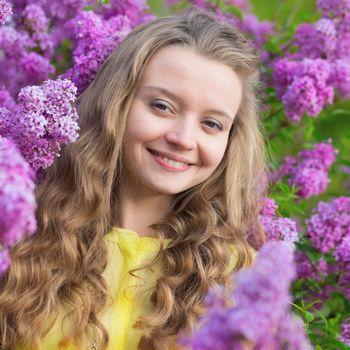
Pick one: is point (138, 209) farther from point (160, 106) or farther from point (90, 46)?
point (90, 46)

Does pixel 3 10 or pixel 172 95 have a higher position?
pixel 3 10

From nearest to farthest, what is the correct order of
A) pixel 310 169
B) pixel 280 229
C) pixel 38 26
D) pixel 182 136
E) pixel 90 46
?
pixel 182 136, pixel 280 229, pixel 90 46, pixel 38 26, pixel 310 169

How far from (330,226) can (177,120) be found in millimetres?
858

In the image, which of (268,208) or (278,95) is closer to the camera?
(268,208)

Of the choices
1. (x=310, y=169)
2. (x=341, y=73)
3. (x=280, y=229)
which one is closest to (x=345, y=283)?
(x=280, y=229)

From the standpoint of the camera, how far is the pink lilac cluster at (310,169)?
3.03 metres

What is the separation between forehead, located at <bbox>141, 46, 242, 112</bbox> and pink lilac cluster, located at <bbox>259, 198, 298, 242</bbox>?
1.56ft

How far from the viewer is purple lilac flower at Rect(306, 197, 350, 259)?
270cm

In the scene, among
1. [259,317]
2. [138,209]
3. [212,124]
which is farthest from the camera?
[138,209]

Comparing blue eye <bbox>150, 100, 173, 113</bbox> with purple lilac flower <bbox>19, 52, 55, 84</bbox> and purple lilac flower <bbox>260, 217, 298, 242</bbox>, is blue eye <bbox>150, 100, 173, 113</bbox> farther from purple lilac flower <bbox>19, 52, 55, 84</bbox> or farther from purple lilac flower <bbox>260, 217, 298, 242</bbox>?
purple lilac flower <bbox>19, 52, 55, 84</bbox>

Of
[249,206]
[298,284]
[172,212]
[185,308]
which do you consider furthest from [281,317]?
[298,284]

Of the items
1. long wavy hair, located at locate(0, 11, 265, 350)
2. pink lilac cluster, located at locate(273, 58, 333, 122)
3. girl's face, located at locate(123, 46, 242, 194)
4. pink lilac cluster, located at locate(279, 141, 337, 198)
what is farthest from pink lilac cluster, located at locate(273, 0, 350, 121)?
girl's face, located at locate(123, 46, 242, 194)

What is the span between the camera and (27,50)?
10.1ft

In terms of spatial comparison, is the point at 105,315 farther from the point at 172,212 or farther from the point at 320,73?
the point at 320,73
